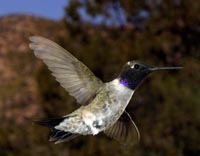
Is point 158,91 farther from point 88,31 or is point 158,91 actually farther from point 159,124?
point 88,31

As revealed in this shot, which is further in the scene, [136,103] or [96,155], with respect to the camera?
[136,103]

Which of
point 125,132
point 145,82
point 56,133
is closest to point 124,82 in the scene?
point 56,133

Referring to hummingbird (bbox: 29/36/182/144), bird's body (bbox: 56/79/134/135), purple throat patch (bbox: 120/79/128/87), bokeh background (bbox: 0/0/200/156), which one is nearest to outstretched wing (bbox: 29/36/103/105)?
hummingbird (bbox: 29/36/182/144)

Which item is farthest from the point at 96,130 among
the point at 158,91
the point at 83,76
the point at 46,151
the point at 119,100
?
the point at 158,91

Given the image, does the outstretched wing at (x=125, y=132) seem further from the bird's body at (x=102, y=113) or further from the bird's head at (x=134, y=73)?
the bird's head at (x=134, y=73)

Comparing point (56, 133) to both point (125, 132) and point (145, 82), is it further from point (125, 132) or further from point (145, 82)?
point (145, 82)

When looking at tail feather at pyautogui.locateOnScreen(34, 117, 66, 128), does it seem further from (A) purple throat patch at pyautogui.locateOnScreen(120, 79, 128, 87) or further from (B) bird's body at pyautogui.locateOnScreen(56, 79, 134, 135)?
(A) purple throat patch at pyautogui.locateOnScreen(120, 79, 128, 87)

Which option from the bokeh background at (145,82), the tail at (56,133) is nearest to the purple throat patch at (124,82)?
the tail at (56,133)
